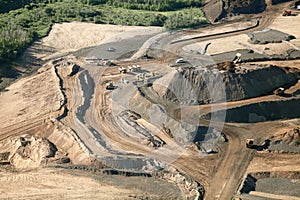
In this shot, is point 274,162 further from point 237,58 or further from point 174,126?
point 237,58

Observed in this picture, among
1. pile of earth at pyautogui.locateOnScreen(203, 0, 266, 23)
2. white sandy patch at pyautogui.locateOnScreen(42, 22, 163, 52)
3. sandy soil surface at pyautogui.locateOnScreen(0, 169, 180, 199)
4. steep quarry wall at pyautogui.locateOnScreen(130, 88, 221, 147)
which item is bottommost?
sandy soil surface at pyautogui.locateOnScreen(0, 169, 180, 199)

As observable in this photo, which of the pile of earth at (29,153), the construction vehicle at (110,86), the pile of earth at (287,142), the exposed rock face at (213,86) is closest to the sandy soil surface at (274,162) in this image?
the pile of earth at (287,142)

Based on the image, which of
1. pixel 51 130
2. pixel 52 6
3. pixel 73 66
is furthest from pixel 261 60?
pixel 52 6

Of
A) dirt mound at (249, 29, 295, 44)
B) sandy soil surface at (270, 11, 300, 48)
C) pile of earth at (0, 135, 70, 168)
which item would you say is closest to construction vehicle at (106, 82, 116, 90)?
pile of earth at (0, 135, 70, 168)

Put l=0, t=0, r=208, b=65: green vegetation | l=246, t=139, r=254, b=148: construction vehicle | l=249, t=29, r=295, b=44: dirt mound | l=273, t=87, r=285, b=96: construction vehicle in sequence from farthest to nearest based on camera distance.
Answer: l=0, t=0, r=208, b=65: green vegetation
l=249, t=29, r=295, b=44: dirt mound
l=273, t=87, r=285, b=96: construction vehicle
l=246, t=139, r=254, b=148: construction vehicle

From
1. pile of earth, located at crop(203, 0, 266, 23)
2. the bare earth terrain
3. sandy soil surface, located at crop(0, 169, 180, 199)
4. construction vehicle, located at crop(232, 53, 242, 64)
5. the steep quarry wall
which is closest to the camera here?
sandy soil surface, located at crop(0, 169, 180, 199)

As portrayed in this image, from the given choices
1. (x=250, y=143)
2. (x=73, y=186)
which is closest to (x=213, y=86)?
(x=250, y=143)

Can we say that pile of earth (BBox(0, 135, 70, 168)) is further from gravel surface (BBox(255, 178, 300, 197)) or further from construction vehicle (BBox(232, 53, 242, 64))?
construction vehicle (BBox(232, 53, 242, 64))
